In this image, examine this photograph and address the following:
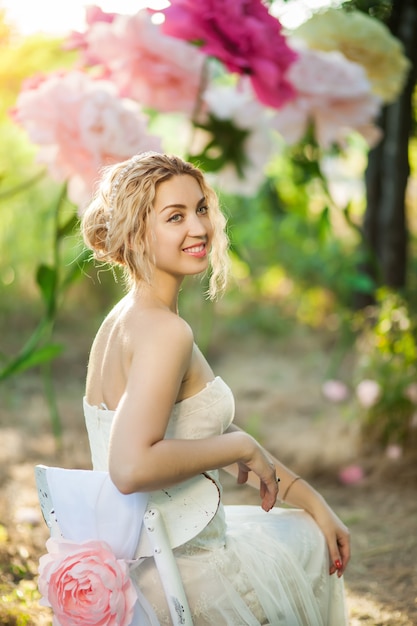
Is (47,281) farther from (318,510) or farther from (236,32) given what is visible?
(318,510)

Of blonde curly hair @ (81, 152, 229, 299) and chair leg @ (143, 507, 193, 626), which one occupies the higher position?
blonde curly hair @ (81, 152, 229, 299)

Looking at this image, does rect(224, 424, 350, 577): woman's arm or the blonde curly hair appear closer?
the blonde curly hair

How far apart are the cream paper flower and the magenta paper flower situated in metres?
0.42

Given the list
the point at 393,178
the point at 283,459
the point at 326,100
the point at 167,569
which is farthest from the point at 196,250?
the point at 393,178

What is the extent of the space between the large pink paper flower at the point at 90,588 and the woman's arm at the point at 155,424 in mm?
178

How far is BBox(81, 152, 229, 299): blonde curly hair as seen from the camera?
134cm

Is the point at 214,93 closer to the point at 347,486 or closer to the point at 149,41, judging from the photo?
the point at 149,41

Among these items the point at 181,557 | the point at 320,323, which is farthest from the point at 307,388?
the point at 181,557

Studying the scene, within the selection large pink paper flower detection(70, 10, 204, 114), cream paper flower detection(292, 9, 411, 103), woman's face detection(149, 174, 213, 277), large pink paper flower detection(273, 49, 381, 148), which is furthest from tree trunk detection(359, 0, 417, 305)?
woman's face detection(149, 174, 213, 277)

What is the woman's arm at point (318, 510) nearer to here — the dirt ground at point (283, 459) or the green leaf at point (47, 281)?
the dirt ground at point (283, 459)

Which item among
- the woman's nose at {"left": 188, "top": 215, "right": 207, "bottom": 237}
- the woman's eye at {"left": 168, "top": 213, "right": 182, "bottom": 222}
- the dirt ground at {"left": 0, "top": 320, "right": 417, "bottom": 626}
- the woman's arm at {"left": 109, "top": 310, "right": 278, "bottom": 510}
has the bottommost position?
the dirt ground at {"left": 0, "top": 320, "right": 417, "bottom": 626}

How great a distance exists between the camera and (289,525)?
5.11ft

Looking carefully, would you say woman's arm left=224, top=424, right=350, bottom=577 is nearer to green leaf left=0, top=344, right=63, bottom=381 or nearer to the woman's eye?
the woman's eye

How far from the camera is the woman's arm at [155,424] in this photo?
1.19 metres
